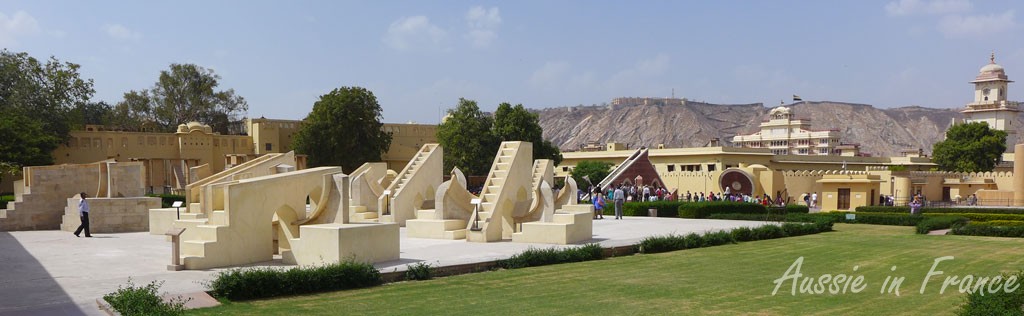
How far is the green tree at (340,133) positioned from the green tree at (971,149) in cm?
4606

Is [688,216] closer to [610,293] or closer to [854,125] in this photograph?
[610,293]

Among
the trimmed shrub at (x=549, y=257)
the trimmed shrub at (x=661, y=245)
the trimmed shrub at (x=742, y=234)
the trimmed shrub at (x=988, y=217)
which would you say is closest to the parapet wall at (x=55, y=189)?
the trimmed shrub at (x=549, y=257)

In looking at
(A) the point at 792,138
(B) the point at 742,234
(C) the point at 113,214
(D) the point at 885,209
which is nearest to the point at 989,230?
(B) the point at 742,234

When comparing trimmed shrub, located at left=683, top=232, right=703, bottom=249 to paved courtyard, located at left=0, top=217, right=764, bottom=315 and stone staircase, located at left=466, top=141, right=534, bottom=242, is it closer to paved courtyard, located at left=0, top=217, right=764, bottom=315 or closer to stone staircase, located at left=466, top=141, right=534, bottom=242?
paved courtyard, located at left=0, top=217, right=764, bottom=315

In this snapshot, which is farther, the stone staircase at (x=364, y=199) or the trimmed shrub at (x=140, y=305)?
the stone staircase at (x=364, y=199)

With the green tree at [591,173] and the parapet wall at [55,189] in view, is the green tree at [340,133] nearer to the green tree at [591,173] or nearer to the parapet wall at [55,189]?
the green tree at [591,173]

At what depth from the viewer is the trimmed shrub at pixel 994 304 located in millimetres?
6887

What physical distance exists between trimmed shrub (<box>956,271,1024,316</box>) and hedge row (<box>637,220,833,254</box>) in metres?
6.99

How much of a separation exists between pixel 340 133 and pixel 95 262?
3457 centimetres

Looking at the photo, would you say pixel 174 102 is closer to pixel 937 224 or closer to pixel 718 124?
pixel 937 224

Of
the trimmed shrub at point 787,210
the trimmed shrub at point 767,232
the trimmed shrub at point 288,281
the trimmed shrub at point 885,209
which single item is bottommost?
the trimmed shrub at point 885,209

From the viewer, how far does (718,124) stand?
170m

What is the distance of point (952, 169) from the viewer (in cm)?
6288

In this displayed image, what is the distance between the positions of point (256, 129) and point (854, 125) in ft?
476
